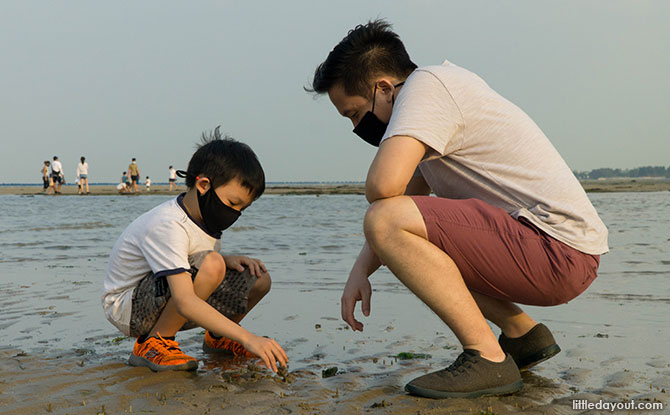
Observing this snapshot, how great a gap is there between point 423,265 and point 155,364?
1.30 m

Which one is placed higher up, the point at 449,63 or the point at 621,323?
the point at 449,63

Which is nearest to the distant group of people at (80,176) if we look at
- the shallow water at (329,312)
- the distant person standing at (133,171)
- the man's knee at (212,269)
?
the distant person standing at (133,171)

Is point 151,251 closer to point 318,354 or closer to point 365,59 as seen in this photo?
point 318,354

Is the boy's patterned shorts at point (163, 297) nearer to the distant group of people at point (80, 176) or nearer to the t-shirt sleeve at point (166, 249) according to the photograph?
the t-shirt sleeve at point (166, 249)

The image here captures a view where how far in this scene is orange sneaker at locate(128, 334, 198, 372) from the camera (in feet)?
9.25

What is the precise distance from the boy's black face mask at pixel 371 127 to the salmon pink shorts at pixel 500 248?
43 cm

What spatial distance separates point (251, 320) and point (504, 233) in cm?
194

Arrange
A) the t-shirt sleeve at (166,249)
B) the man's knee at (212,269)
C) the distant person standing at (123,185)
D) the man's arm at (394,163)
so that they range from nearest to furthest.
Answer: the man's arm at (394,163), the t-shirt sleeve at (166,249), the man's knee at (212,269), the distant person standing at (123,185)

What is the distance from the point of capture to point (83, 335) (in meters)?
3.53

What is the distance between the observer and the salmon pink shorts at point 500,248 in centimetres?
247

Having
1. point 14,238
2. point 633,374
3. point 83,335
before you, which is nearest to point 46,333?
point 83,335

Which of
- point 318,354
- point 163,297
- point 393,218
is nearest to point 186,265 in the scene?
point 163,297

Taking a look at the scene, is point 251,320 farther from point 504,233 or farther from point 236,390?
point 504,233

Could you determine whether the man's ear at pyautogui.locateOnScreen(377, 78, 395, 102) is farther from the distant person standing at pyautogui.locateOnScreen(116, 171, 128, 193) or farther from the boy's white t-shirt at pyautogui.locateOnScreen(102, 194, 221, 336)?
the distant person standing at pyautogui.locateOnScreen(116, 171, 128, 193)
